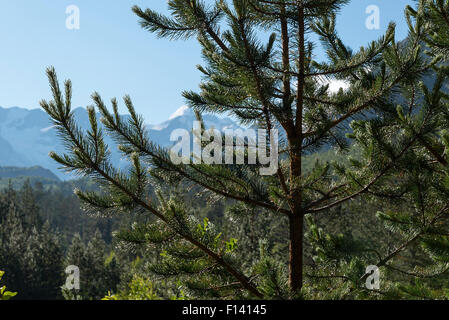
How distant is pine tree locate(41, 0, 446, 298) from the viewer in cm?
351

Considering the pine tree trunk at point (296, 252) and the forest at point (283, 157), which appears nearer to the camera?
the forest at point (283, 157)

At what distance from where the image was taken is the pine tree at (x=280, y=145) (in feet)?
11.5

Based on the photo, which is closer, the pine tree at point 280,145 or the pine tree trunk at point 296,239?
the pine tree at point 280,145

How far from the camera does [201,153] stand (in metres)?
4.14

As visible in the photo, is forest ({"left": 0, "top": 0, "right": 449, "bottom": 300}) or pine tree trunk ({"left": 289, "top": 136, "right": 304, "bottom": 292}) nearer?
forest ({"left": 0, "top": 0, "right": 449, "bottom": 300})

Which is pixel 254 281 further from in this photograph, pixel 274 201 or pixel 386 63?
pixel 386 63

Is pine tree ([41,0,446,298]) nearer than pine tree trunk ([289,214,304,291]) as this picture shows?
Yes

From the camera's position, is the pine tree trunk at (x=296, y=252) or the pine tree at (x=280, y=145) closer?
the pine tree at (x=280, y=145)

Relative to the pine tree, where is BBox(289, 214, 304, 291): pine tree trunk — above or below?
below

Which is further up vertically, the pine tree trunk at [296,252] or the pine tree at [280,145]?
the pine tree at [280,145]

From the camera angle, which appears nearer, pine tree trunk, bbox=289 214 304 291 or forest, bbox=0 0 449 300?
forest, bbox=0 0 449 300

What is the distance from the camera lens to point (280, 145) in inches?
161
